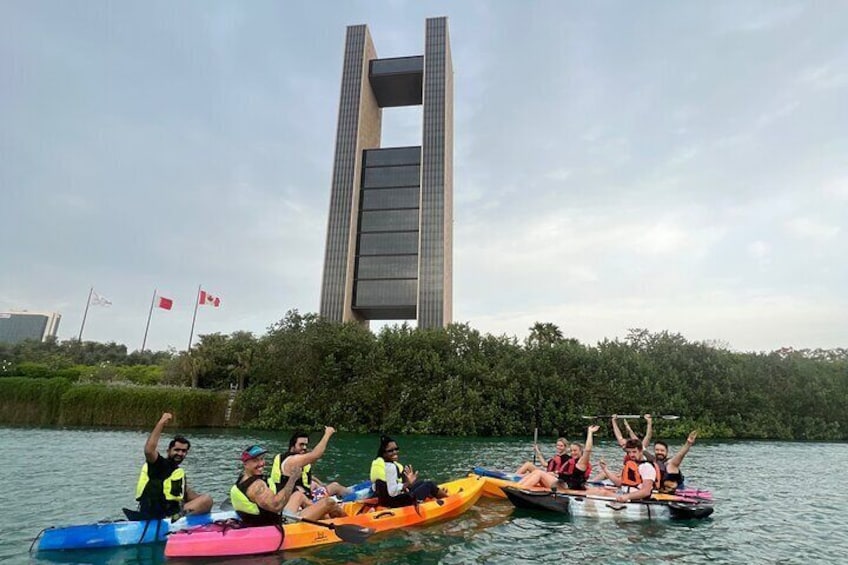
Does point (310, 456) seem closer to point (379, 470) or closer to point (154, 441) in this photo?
point (379, 470)

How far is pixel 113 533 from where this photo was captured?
720 centimetres

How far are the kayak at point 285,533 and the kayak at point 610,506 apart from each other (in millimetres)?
2075

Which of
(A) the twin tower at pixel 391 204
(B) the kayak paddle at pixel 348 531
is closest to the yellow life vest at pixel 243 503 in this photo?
(B) the kayak paddle at pixel 348 531

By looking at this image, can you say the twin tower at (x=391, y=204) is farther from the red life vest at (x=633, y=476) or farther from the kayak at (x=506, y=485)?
the red life vest at (x=633, y=476)

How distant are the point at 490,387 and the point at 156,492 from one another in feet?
101

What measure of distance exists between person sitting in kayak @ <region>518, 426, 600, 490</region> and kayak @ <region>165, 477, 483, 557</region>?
281 centimetres

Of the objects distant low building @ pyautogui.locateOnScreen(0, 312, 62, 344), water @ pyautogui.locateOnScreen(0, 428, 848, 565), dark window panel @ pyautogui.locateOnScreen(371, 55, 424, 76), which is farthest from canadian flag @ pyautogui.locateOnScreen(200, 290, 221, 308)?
distant low building @ pyautogui.locateOnScreen(0, 312, 62, 344)

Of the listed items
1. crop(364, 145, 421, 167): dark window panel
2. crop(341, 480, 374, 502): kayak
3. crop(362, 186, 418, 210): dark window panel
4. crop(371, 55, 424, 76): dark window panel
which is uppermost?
crop(371, 55, 424, 76): dark window panel

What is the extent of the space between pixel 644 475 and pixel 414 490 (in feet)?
17.5

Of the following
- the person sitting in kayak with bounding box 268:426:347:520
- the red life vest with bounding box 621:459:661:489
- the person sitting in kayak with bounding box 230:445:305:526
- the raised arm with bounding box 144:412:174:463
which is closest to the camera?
the raised arm with bounding box 144:412:174:463

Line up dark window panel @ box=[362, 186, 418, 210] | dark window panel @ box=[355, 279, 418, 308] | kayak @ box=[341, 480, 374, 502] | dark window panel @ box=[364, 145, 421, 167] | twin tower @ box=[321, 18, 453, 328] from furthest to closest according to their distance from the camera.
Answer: dark window panel @ box=[364, 145, 421, 167] → dark window panel @ box=[362, 186, 418, 210] → twin tower @ box=[321, 18, 453, 328] → dark window panel @ box=[355, 279, 418, 308] → kayak @ box=[341, 480, 374, 502]

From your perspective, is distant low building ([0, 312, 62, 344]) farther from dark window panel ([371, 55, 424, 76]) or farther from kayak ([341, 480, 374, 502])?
kayak ([341, 480, 374, 502])

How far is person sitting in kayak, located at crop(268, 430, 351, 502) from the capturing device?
8445mm

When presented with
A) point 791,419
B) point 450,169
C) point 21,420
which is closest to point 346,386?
point 21,420
